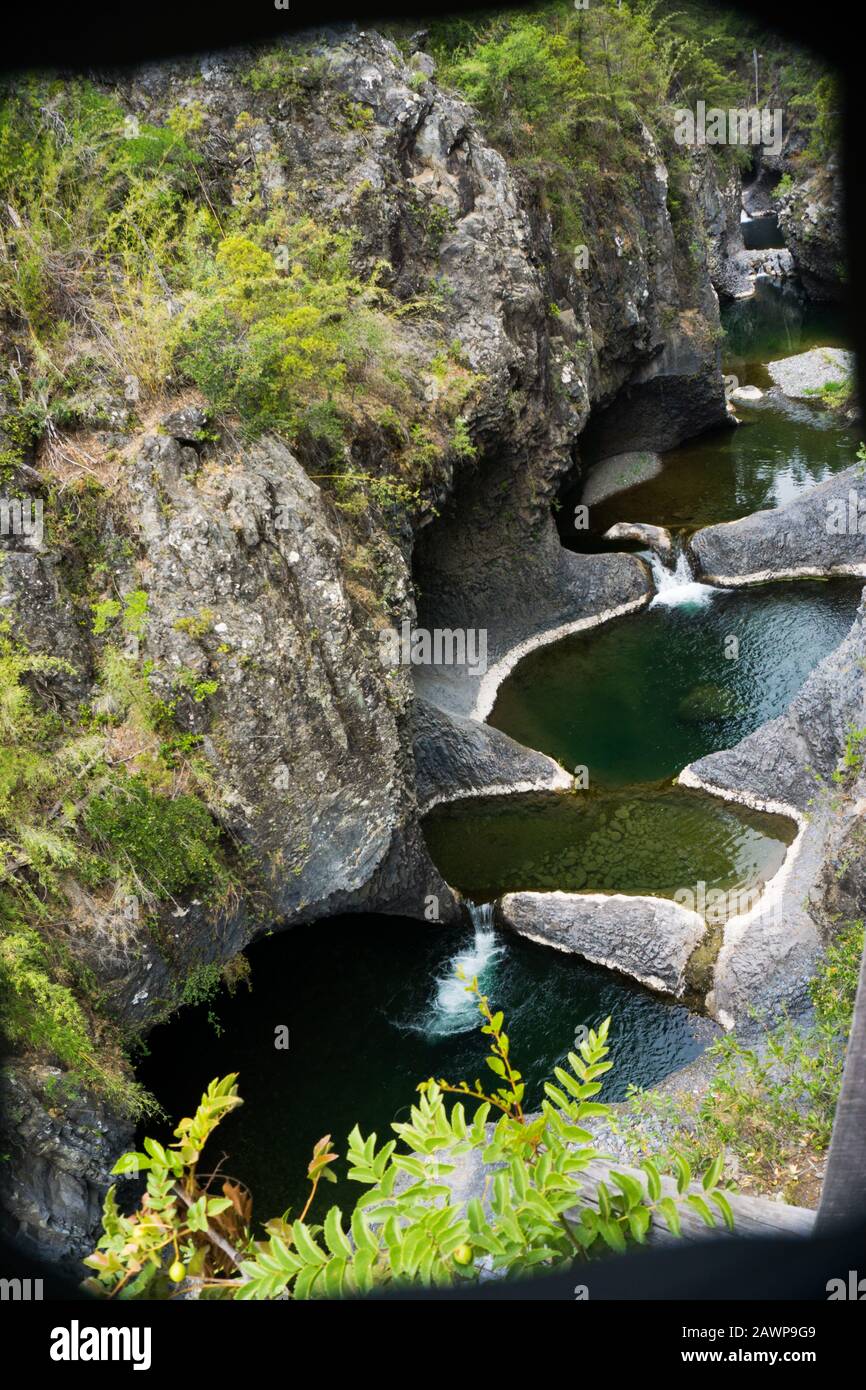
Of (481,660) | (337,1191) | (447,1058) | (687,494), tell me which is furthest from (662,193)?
(337,1191)

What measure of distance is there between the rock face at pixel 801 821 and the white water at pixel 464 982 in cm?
277

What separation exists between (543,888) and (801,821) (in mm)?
3569

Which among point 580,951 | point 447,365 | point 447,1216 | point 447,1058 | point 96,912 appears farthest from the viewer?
point 447,365

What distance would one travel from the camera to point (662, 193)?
896 inches

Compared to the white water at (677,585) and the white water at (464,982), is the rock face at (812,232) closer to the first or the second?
the white water at (677,585)

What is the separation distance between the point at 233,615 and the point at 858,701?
7.67 meters

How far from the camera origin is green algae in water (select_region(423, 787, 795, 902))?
12703 millimetres

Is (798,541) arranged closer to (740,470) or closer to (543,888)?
(740,470)

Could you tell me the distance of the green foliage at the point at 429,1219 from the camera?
6.10 feet

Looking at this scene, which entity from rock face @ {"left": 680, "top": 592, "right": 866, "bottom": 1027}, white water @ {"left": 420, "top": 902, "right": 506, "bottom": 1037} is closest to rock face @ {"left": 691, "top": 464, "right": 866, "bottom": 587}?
rock face @ {"left": 680, "top": 592, "right": 866, "bottom": 1027}

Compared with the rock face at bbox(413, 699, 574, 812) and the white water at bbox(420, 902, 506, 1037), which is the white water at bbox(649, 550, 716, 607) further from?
the white water at bbox(420, 902, 506, 1037)

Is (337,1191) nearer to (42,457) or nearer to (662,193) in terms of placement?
(42,457)

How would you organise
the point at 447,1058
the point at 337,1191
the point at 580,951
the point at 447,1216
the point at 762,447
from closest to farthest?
the point at 447,1216 < the point at 337,1191 < the point at 447,1058 < the point at 580,951 < the point at 762,447

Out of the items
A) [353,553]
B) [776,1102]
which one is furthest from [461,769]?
[776,1102]
